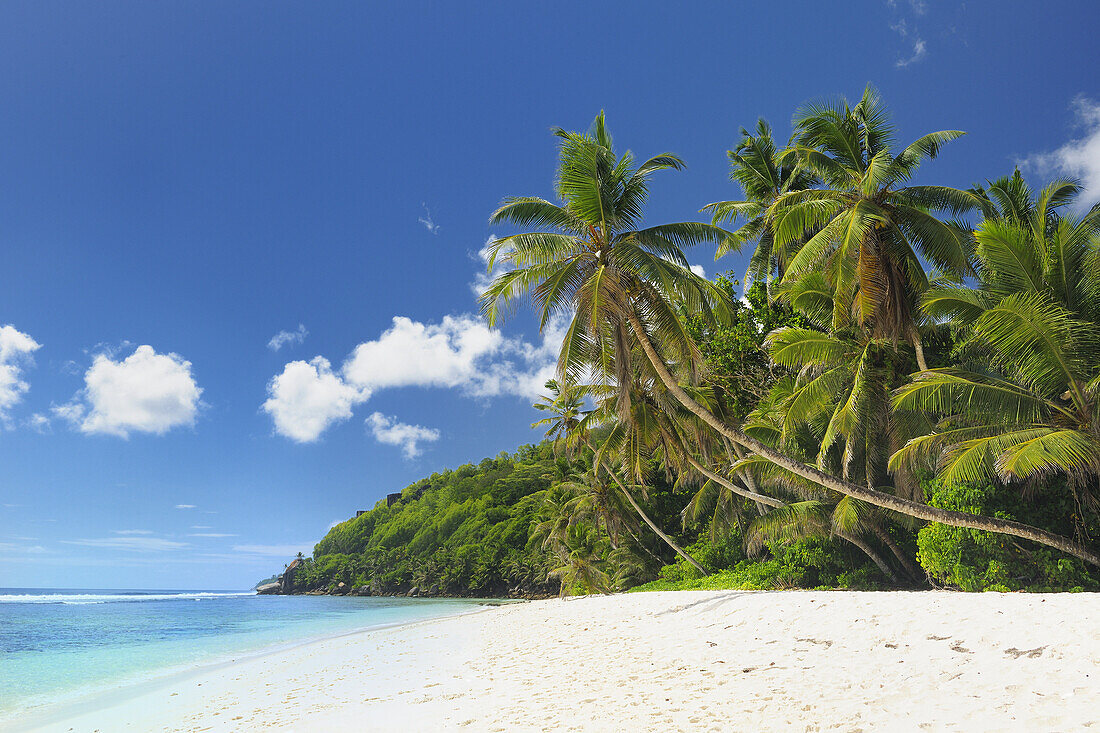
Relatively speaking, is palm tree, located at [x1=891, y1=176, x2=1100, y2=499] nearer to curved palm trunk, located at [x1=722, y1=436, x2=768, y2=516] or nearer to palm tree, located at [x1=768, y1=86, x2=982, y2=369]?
palm tree, located at [x1=768, y1=86, x2=982, y2=369]

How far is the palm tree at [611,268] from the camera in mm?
10789

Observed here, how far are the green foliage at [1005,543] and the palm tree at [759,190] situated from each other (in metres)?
8.95

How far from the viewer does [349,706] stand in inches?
262

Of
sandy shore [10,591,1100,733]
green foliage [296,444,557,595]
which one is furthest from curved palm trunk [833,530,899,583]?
green foliage [296,444,557,595]

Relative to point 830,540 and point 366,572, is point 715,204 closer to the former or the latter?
point 830,540

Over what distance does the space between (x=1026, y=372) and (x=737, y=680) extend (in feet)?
23.4

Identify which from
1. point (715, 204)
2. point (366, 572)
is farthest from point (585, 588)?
point (366, 572)

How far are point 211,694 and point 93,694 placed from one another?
3.84 meters

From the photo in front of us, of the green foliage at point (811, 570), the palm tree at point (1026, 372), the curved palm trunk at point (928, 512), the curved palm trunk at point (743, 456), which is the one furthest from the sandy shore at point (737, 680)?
the curved palm trunk at point (743, 456)

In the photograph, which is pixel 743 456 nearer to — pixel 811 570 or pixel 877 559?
pixel 811 570

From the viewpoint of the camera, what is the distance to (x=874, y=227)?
Answer: 11.6 m

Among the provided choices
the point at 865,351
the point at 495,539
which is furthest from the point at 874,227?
the point at 495,539

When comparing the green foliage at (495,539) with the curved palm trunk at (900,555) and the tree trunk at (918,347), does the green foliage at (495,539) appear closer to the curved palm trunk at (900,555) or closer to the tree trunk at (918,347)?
the curved palm trunk at (900,555)

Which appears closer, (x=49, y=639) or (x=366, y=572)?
(x=49, y=639)
